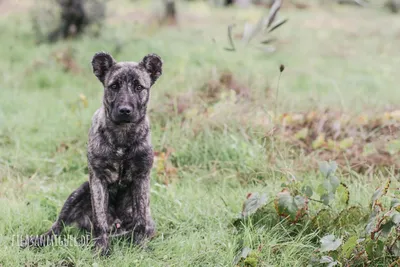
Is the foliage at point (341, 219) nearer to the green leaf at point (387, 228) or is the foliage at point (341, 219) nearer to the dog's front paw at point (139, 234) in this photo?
the green leaf at point (387, 228)

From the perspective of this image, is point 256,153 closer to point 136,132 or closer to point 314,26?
point 136,132

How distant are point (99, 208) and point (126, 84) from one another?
3.33ft

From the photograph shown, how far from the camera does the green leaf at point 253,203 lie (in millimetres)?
4230

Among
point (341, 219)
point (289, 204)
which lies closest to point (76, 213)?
point (289, 204)

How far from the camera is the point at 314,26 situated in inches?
637

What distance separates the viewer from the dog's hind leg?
4391 mm

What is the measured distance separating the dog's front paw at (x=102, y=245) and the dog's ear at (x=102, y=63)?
129cm

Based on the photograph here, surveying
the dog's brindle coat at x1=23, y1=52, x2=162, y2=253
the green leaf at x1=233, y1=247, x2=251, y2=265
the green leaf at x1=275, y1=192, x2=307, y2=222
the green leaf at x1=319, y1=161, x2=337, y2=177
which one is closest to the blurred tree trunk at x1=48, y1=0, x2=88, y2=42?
the dog's brindle coat at x1=23, y1=52, x2=162, y2=253

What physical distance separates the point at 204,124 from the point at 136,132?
222 centimetres

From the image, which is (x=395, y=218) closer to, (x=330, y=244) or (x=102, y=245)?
(x=330, y=244)

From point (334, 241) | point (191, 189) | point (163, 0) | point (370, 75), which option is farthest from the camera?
point (163, 0)

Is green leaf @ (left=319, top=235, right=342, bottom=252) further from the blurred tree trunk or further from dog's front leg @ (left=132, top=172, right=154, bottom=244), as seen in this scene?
the blurred tree trunk

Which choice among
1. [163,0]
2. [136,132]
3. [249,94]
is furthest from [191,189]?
[163,0]

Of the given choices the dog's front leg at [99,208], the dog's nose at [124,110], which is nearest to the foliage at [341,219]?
the dog's front leg at [99,208]
